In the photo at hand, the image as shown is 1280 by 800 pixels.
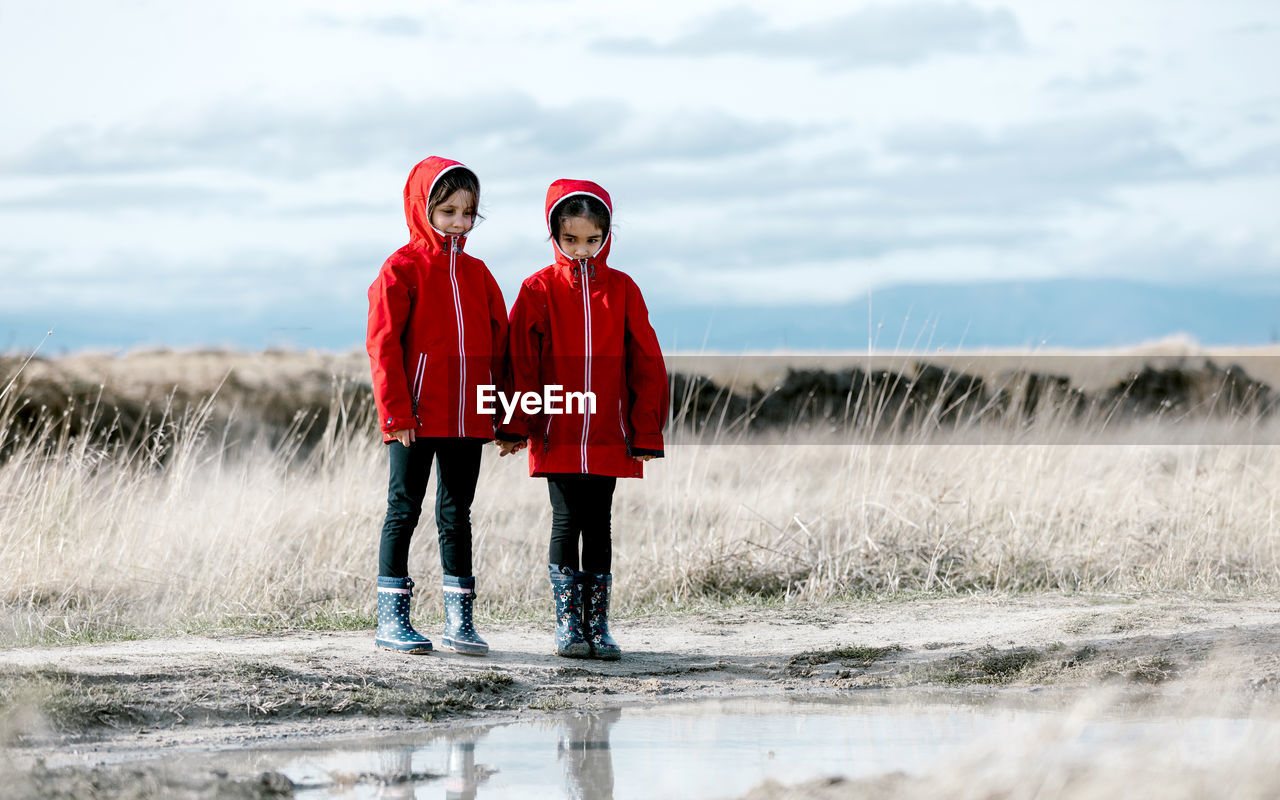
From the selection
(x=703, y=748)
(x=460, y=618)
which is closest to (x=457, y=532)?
(x=460, y=618)

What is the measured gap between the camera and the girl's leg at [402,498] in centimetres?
534

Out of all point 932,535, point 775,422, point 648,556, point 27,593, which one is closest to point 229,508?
point 27,593

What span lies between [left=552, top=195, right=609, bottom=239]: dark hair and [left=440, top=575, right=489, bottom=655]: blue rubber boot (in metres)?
1.52

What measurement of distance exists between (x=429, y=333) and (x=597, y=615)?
1.40m

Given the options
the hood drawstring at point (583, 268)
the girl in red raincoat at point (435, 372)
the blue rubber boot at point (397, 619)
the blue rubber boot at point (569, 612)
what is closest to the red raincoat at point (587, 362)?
the hood drawstring at point (583, 268)

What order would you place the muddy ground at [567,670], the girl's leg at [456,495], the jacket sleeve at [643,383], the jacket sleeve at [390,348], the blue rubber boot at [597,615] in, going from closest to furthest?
1. the muddy ground at [567,670]
2. the jacket sleeve at [390,348]
3. the girl's leg at [456,495]
4. the jacket sleeve at [643,383]
5. the blue rubber boot at [597,615]

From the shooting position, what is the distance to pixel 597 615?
18.5ft

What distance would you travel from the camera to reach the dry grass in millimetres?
7375

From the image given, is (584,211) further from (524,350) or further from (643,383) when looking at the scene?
(643,383)

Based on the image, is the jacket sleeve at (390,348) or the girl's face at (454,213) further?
the girl's face at (454,213)

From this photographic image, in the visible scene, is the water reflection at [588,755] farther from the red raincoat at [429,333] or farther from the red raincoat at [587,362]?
the red raincoat at [429,333]

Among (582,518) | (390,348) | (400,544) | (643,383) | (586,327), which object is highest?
(586,327)

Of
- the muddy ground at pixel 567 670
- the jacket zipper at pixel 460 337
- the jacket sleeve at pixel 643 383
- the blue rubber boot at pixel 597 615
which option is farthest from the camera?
the blue rubber boot at pixel 597 615

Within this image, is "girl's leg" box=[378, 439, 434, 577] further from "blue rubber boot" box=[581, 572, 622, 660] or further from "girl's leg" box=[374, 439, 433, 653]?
"blue rubber boot" box=[581, 572, 622, 660]
